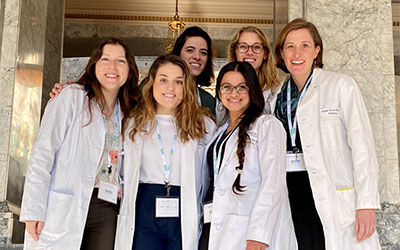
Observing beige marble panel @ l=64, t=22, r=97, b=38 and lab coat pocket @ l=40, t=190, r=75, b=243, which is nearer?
lab coat pocket @ l=40, t=190, r=75, b=243

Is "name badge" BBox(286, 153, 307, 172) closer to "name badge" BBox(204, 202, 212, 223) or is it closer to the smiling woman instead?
"name badge" BBox(204, 202, 212, 223)

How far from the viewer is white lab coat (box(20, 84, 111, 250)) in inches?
138

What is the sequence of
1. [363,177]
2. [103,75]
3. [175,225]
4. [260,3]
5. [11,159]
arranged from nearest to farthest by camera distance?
[363,177] < [175,225] < [103,75] < [11,159] < [260,3]

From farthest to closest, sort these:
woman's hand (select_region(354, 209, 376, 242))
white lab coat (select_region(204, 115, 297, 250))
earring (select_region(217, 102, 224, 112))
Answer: earring (select_region(217, 102, 224, 112)) < white lab coat (select_region(204, 115, 297, 250)) < woman's hand (select_region(354, 209, 376, 242))

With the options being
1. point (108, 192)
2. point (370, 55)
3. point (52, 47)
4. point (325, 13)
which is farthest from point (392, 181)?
point (52, 47)

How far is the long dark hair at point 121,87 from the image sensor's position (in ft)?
13.0

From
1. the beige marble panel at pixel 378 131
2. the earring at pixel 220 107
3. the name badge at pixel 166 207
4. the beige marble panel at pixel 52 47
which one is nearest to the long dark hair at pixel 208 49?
the earring at pixel 220 107

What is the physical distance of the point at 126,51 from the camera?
13.3 ft

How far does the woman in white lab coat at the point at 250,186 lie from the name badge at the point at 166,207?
198 millimetres

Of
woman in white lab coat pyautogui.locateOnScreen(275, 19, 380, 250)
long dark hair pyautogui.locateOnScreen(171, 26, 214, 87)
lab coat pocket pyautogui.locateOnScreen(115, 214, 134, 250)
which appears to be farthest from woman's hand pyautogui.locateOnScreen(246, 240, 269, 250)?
long dark hair pyautogui.locateOnScreen(171, 26, 214, 87)

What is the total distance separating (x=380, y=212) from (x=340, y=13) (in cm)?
202

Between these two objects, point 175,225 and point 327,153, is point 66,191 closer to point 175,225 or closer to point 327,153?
point 175,225

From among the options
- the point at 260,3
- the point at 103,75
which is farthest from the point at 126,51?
the point at 260,3

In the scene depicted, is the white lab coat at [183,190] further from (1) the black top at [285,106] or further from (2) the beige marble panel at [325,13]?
(2) the beige marble panel at [325,13]
